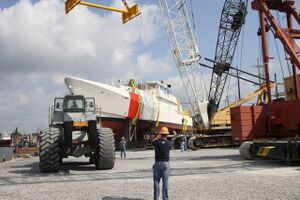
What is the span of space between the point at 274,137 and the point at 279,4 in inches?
282

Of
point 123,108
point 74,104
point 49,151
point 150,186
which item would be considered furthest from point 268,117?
point 123,108

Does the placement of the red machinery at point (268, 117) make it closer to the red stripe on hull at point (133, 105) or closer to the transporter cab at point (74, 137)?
the transporter cab at point (74, 137)

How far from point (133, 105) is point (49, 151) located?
17.8 m

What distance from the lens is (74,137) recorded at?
45.8 ft

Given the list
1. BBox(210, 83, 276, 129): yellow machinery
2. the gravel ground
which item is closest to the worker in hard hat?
the gravel ground

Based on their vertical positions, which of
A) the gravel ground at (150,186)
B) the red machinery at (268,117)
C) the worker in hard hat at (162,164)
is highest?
the red machinery at (268,117)

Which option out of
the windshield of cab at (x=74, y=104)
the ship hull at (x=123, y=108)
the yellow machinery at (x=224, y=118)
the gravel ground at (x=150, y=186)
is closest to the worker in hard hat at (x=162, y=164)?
the gravel ground at (x=150, y=186)

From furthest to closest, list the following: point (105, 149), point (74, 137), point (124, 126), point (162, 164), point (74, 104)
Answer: point (124, 126), point (74, 104), point (74, 137), point (105, 149), point (162, 164)

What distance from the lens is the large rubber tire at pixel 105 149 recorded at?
13484 millimetres

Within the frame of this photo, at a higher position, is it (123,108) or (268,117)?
(123,108)

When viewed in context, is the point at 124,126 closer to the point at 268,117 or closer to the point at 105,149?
the point at 268,117

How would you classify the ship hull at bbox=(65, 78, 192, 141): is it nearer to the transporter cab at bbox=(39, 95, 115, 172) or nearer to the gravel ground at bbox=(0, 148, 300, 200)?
the transporter cab at bbox=(39, 95, 115, 172)

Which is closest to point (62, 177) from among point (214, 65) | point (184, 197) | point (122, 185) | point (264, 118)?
point (122, 185)

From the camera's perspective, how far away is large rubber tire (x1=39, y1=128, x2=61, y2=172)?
12.9 metres
